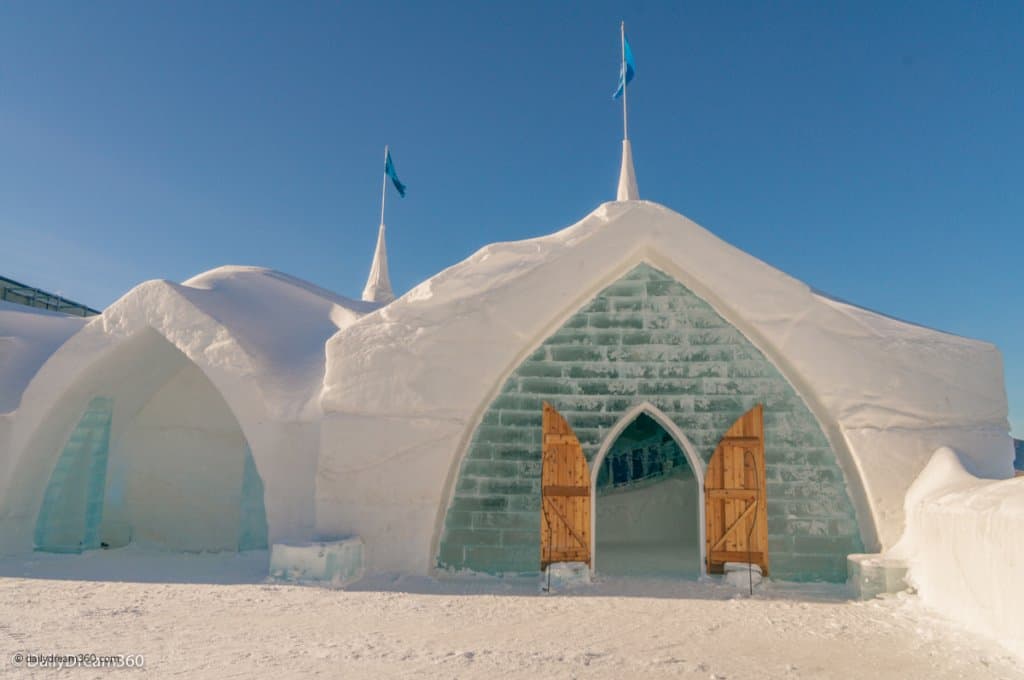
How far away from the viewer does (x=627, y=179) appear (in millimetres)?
12164

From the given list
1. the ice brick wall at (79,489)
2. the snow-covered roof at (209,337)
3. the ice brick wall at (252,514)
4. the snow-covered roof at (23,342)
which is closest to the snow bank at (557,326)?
the snow-covered roof at (209,337)

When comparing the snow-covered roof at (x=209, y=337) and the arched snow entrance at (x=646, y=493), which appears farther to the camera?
the arched snow entrance at (x=646, y=493)

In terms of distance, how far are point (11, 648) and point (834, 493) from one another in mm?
8511

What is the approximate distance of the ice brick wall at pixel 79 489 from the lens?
10.6 m

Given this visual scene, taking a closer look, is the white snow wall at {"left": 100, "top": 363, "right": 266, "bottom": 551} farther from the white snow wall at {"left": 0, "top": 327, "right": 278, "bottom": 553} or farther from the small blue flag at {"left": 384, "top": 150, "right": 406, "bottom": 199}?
the small blue flag at {"left": 384, "top": 150, "right": 406, "bottom": 199}

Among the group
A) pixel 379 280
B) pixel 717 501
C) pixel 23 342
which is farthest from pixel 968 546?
pixel 379 280

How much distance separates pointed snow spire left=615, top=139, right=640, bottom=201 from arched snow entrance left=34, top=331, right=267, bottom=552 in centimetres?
798

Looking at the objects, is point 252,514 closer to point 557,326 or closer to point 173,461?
point 173,461

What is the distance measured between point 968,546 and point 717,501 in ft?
9.83

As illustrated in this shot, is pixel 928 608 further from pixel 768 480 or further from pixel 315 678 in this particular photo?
pixel 315 678

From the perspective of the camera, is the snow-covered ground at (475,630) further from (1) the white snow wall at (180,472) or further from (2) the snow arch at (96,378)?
(1) the white snow wall at (180,472)

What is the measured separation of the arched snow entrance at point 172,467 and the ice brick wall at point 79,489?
0.04 m

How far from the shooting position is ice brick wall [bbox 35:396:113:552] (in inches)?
416

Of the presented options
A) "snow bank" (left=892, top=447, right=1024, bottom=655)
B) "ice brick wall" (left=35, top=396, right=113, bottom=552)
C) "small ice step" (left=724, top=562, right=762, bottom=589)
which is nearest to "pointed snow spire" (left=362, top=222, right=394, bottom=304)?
"ice brick wall" (left=35, top=396, right=113, bottom=552)
